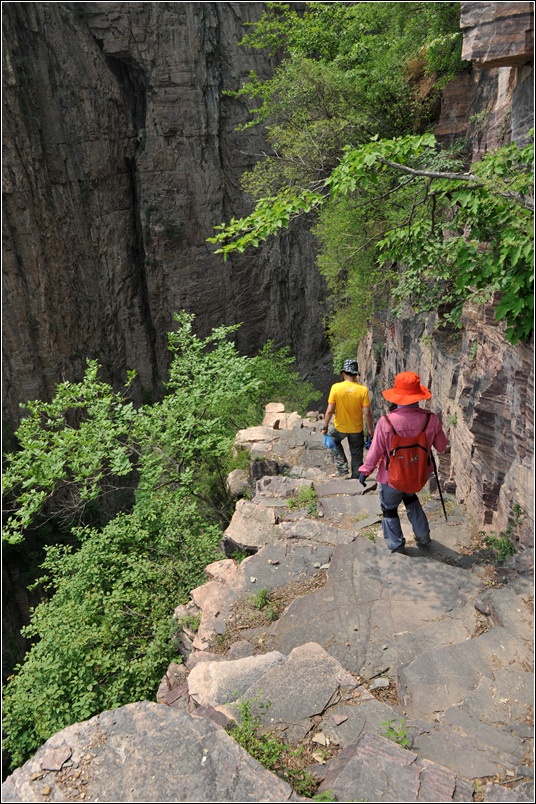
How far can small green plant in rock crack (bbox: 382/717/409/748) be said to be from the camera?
138 inches

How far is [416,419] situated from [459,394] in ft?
7.20

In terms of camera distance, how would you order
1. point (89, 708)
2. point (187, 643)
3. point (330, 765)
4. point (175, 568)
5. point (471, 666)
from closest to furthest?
1. point (330, 765)
2. point (471, 666)
3. point (187, 643)
4. point (89, 708)
5. point (175, 568)

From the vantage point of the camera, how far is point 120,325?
87.4 feet

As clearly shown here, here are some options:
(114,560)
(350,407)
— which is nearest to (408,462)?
(350,407)

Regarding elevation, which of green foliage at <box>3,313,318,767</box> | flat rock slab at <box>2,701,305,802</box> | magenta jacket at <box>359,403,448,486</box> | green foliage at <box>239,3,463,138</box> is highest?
green foliage at <box>239,3,463,138</box>

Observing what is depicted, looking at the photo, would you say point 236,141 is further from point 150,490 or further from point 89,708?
point 89,708

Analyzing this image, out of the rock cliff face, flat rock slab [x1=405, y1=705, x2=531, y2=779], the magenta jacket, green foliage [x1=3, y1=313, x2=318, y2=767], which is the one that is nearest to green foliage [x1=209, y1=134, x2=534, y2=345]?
the magenta jacket

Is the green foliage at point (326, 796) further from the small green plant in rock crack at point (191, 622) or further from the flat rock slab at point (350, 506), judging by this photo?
the flat rock slab at point (350, 506)

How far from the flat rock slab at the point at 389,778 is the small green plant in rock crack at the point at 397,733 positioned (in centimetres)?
14

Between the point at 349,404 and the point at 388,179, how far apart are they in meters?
5.24

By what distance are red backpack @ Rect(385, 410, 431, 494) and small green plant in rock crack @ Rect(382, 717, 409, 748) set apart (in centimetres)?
210

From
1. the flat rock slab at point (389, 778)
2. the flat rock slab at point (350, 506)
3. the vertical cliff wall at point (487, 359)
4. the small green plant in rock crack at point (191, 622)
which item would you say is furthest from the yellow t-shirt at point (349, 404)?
the flat rock slab at point (389, 778)

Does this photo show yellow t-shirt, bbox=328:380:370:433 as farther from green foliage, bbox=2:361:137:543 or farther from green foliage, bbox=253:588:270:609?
green foliage, bbox=2:361:137:543

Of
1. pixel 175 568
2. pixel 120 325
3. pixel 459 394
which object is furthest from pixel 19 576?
pixel 459 394
